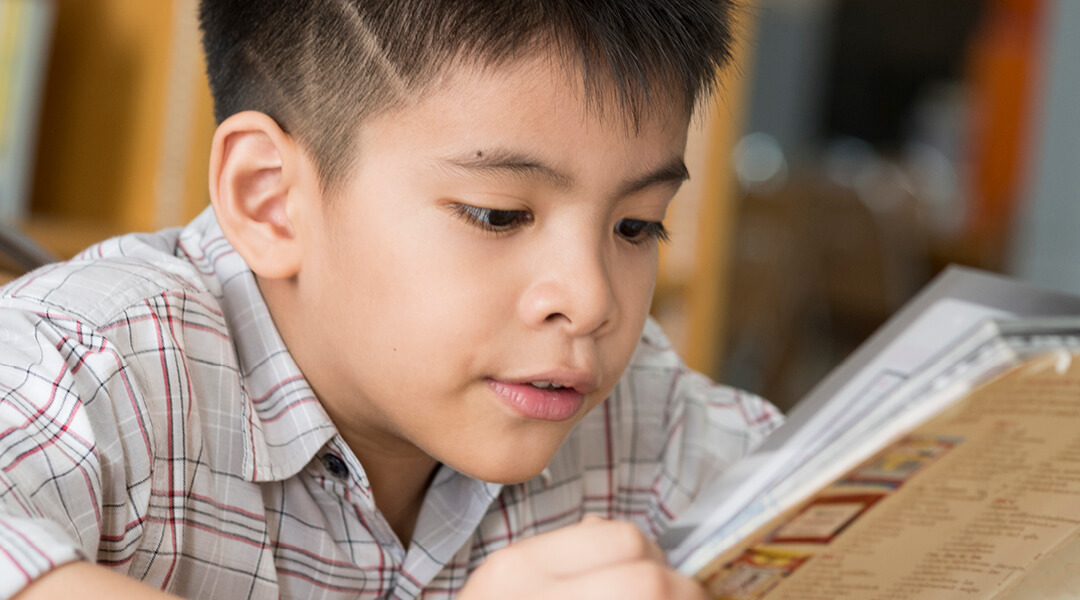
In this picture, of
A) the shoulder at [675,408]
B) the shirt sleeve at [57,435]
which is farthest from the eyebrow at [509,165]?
the shoulder at [675,408]

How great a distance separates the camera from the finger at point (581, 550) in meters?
0.48

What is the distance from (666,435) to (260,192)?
0.43 meters

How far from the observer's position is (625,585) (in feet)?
1.50

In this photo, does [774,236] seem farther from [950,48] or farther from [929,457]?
[950,48]

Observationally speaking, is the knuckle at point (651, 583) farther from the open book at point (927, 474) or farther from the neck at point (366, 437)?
the neck at point (366, 437)

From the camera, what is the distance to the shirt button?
75 centimetres

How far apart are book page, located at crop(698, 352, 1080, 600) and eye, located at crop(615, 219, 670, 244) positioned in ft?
0.90

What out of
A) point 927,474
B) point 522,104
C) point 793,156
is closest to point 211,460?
point 522,104

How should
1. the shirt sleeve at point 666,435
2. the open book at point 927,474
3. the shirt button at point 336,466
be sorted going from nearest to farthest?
the open book at point 927,474, the shirt button at point 336,466, the shirt sleeve at point 666,435

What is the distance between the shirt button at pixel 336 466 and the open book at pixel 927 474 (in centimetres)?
29

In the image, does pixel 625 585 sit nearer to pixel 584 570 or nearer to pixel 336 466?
pixel 584 570

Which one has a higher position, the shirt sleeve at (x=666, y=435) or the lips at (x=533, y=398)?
the lips at (x=533, y=398)

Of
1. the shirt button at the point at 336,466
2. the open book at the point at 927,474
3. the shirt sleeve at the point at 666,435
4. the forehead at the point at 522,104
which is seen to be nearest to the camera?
the open book at the point at 927,474

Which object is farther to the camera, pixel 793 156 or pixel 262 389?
pixel 793 156
